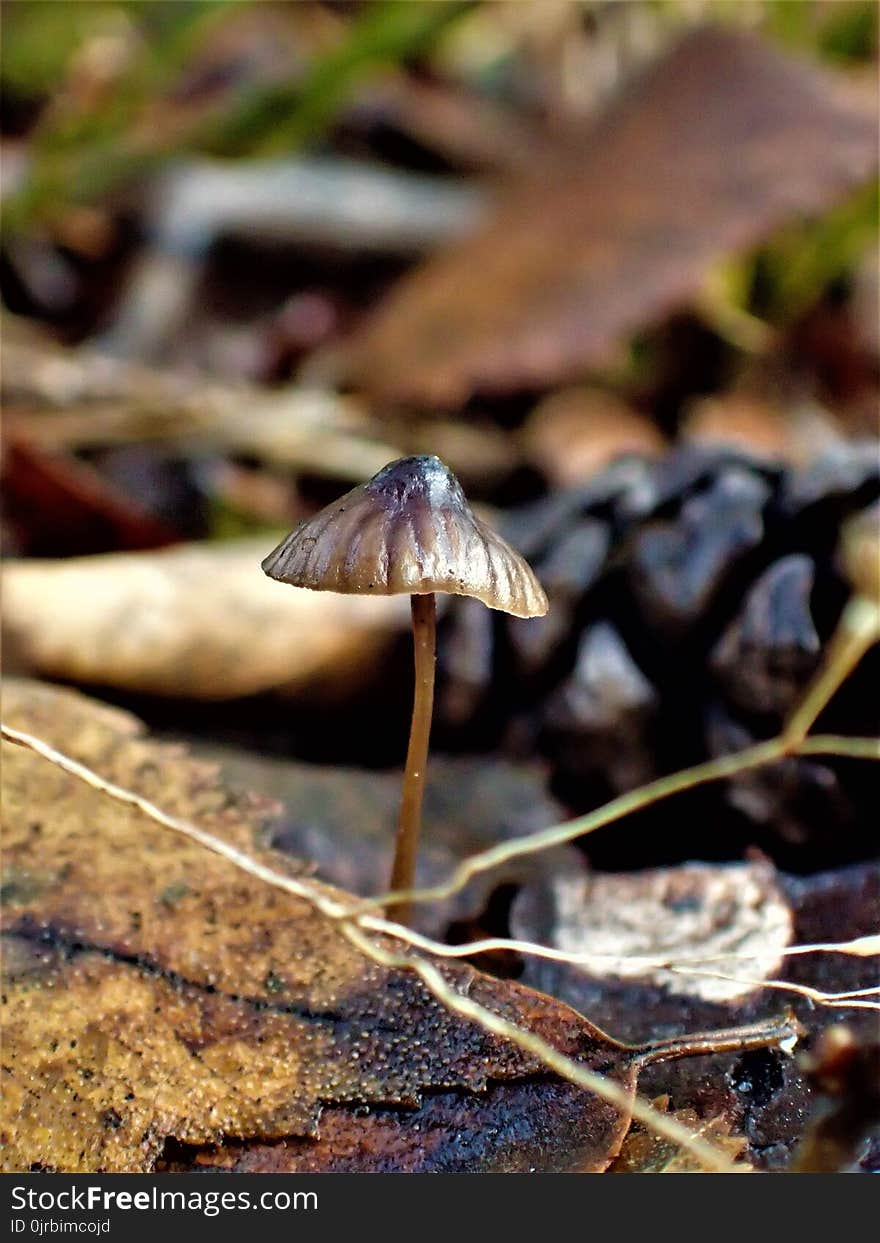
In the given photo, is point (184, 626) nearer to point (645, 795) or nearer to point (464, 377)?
point (645, 795)

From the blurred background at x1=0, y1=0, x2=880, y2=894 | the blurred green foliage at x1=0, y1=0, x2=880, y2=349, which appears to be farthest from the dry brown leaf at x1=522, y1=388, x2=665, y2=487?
the blurred green foliage at x1=0, y1=0, x2=880, y2=349

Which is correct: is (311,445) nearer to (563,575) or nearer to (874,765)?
(563,575)

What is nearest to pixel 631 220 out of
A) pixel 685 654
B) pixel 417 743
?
pixel 685 654

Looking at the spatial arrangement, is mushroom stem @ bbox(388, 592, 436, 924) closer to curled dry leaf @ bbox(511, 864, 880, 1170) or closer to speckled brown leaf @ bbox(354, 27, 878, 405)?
curled dry leaf @ bbox(511, 864, 880, 1170)

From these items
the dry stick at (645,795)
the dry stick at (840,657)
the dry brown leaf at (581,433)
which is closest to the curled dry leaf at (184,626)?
the dry stick at (645,795)

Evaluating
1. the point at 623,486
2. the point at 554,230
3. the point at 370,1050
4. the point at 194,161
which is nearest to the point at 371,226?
the point at 194,161

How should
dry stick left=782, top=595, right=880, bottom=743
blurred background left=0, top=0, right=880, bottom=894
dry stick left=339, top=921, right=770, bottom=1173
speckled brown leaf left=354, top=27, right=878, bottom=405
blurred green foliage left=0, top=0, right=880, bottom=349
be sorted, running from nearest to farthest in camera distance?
dry stick left=339, top=921, right=770, bottom=1173
dry stick left=782, top=595, right=880, bottom=743
blurred background left=0, top=0, right=880, bottom=894
speckled brown leaf left=354, top=27, right=878, bottom=405
blurred green foliage left=0, top=0, right=880, bottom=349

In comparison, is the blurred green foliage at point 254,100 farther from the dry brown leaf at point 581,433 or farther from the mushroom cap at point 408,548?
the mushroom cap at point 408,548
